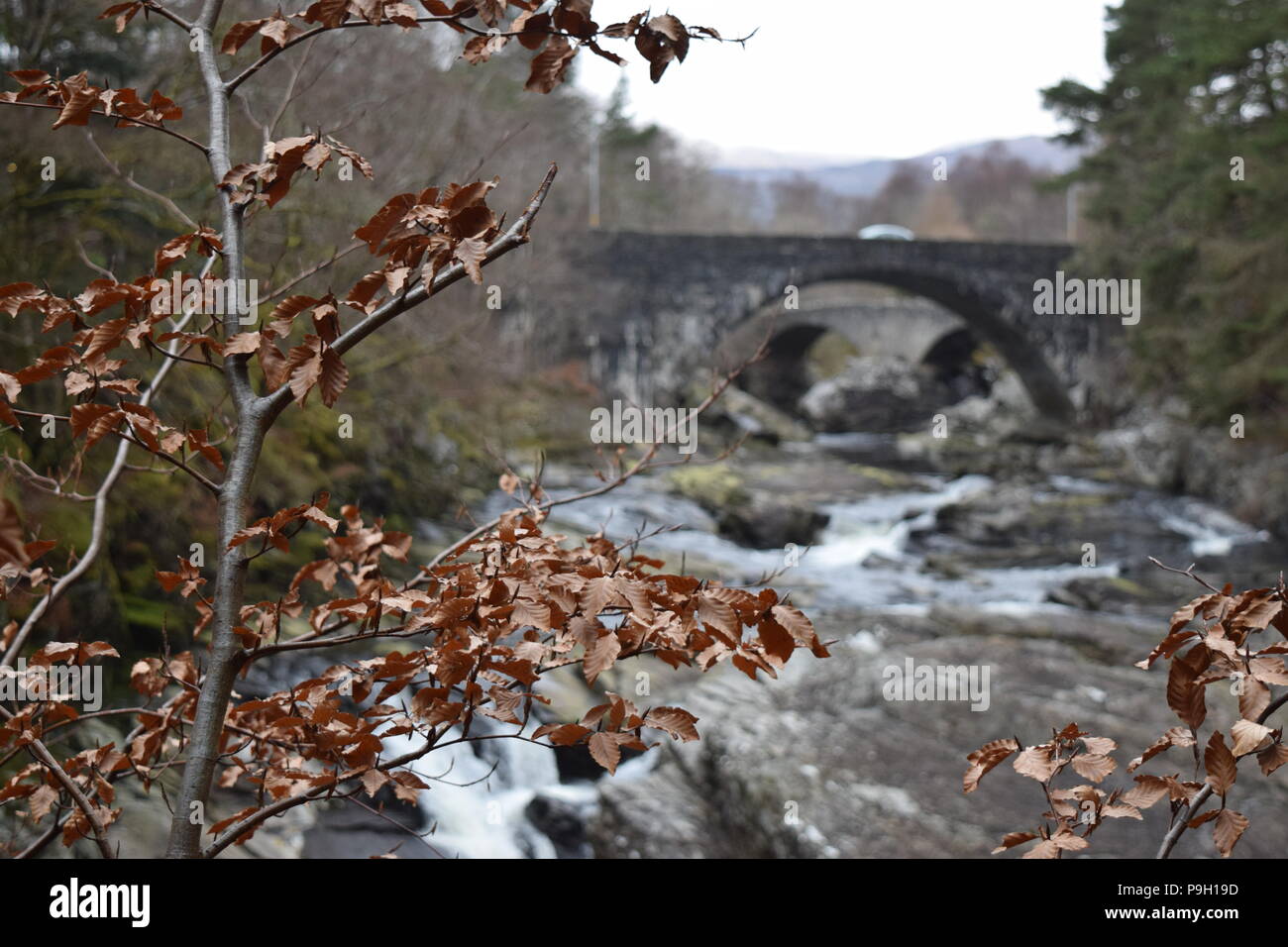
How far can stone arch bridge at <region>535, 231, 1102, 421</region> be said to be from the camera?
2872cm

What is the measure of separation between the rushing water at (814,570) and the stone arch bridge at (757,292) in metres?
9.75

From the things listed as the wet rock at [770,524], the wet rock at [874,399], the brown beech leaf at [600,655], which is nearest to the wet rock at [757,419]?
the wet rock at [874,399]

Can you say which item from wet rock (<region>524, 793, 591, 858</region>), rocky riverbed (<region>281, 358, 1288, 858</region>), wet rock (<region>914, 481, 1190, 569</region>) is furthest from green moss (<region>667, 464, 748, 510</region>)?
wet rock (<region>524, 793, 591, 858</region>)

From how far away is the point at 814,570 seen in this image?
14750mm

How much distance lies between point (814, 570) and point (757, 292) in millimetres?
17543

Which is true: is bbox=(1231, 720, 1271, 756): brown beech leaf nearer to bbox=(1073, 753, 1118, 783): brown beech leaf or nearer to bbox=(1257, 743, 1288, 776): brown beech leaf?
bbox=(1257, 743, 1288, 776): brown beech leaf

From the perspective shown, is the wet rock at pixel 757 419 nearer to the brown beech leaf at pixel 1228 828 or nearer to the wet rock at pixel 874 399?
the wet rock at pixel 874 399

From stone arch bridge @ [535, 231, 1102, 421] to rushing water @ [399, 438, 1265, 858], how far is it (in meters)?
9.75

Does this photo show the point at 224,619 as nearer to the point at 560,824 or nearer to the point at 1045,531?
the point at 560,824

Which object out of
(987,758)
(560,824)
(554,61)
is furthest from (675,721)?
(560,824)
